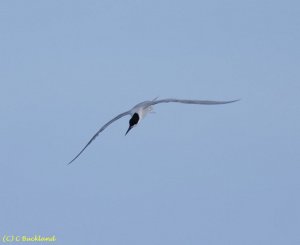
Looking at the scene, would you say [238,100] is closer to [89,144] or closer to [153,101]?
[153,101]

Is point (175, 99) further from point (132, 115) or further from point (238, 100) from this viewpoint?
point (238, 100)

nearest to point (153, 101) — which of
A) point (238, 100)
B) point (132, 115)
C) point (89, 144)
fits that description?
point (132, 115)

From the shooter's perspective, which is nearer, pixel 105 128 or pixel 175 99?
pixel 175 99

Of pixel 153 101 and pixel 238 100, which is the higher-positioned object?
pixel 153 101

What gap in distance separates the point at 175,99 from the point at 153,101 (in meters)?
1.24

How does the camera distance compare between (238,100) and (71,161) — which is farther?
(71,161)

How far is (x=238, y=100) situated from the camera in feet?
68.8

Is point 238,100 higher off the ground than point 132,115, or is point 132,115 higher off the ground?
point 132,115

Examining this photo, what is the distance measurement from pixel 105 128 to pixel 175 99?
335cm

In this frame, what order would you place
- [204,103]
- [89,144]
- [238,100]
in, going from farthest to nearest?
[89,144]
[204,103]
[238,100]

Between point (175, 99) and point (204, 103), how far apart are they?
1.03 meters

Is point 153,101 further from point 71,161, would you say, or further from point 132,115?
point 71,161

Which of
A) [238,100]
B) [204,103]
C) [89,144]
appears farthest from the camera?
[89,144]

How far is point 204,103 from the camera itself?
79.0ft
